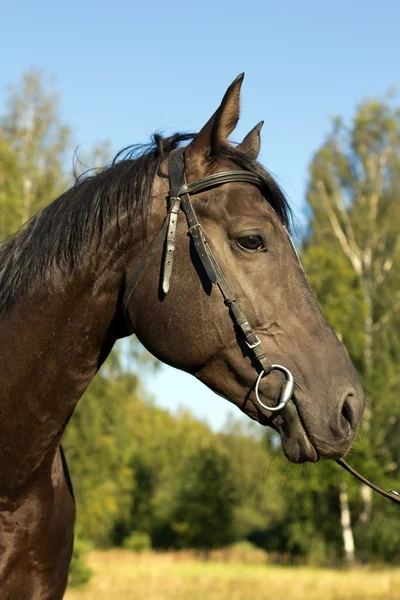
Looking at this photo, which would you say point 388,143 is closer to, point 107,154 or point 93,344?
point 107,154

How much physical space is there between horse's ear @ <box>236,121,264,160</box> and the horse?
0.10ft

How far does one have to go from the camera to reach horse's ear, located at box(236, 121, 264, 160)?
3.65 metres

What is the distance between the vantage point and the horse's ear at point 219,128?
3.18 meters

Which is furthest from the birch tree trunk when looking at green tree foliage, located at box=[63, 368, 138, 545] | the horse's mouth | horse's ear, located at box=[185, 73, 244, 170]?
horse's ear, located at box=[185, 73, 244, 170]

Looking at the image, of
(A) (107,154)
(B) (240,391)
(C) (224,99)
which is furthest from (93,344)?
(A) (107,154)

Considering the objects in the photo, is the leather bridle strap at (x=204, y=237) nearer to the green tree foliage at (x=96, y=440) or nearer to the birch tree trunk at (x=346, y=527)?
the green tree foliage at (x=96, y=440)

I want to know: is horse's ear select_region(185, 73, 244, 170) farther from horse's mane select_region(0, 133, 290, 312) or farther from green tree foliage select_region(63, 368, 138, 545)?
green tree foliage select_region(63, 368, 138, 545)

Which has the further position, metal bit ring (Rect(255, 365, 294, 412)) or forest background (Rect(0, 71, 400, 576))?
forest background (Rect(0, 71, 400, 576))

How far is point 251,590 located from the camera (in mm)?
19078

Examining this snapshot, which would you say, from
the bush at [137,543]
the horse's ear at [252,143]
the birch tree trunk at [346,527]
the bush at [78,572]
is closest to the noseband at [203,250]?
the horse's ear at [252,143]

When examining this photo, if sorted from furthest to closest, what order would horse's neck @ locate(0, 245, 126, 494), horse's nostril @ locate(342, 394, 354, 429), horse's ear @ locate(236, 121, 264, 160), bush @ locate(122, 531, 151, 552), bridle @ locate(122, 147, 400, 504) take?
bush @ locate(122, 531, 151, 552) → horse's ear @ locate(236, 121, 264, 160) → horse's neck @ locate(0, 245, 126, 494) → bridle @ locate(122, 147, 400, 504) → horse's nostril @ locate(342, 394, 354, 429)

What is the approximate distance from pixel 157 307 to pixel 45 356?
61 cm

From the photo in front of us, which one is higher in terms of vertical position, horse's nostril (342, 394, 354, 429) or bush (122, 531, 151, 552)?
bush (122, 531, 151, 552)

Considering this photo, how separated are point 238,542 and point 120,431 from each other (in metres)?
21.2
